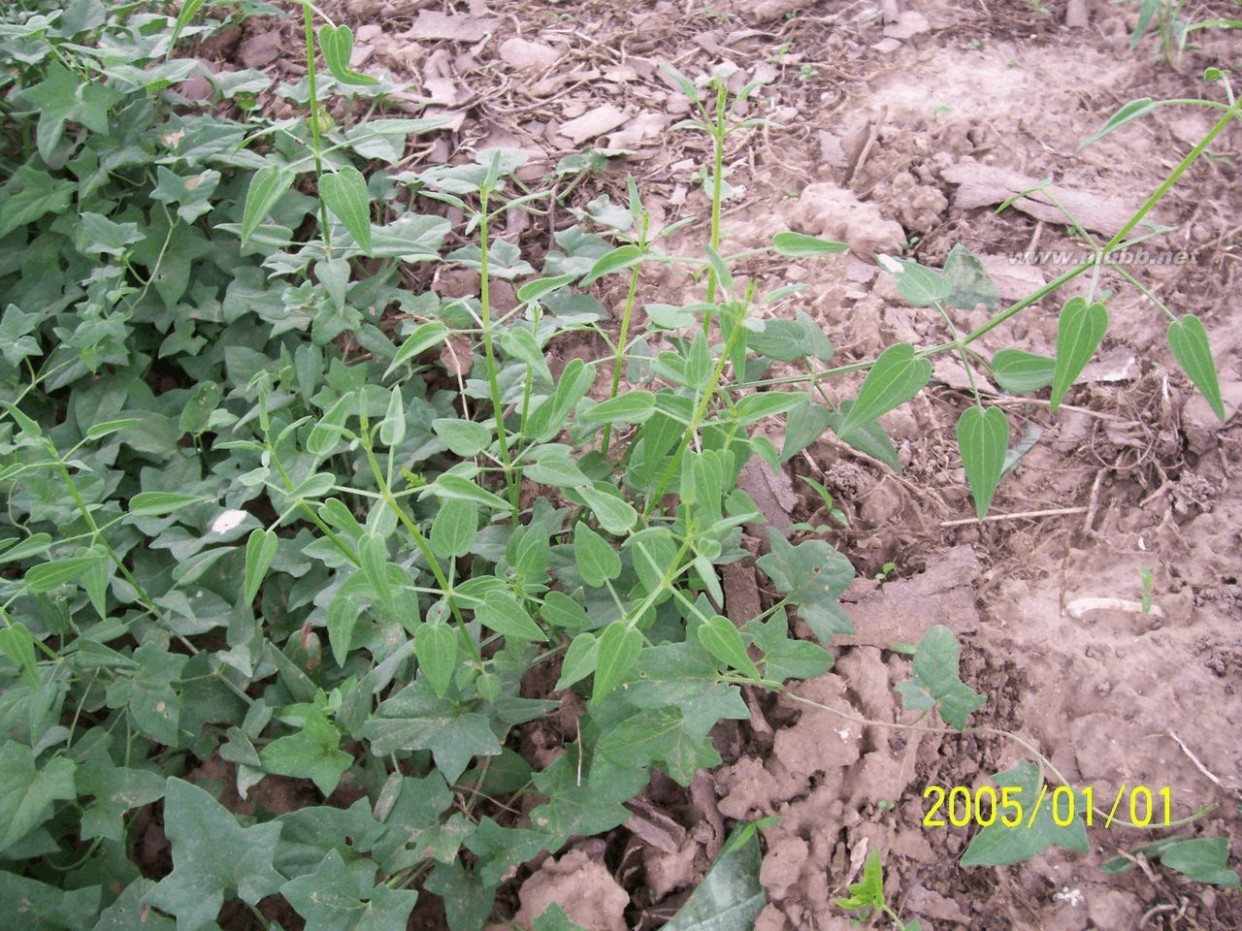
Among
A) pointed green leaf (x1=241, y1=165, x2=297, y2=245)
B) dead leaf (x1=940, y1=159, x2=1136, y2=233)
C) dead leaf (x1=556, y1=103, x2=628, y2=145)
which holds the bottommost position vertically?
dead leaf (x1=940, y1=159, x2=1136, y2=233)

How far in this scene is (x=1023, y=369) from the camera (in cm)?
156

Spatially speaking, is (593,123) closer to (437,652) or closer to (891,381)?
(891,381)

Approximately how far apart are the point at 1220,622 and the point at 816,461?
36.7 inches

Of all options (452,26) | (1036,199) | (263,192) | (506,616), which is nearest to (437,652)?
(506,616)

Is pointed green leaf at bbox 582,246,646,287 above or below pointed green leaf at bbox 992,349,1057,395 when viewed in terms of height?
above

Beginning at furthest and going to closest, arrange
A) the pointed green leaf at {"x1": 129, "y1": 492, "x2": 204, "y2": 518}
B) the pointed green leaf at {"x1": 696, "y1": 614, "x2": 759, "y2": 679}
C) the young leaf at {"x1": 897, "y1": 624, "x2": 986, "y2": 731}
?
the pointed green leaf at {"x1": 129, "y1": 492, "x2": 204, "y2": 518} < the young leaf at {"x1": 897, "y1": 624, "x2": 986, "y2": 731} < the pointed green leaf at {"x1": 696, "y1": 614, "x2": 759, "y2": 679}

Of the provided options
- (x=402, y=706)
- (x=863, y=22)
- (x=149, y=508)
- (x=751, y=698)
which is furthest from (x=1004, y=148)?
(x=149, y=508)

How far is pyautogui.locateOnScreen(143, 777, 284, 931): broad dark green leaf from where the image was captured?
5.37 feet

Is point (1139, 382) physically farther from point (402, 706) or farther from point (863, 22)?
point (402, 706)

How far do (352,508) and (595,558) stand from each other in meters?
0.94

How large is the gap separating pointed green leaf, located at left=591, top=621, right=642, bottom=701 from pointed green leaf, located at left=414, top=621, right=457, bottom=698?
284 millimetres

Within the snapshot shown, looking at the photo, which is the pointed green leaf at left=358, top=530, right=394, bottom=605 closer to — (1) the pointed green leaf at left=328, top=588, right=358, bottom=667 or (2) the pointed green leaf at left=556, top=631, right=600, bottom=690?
(1) the pointed green leaf at left=328, top=588, right=358, bottom=667

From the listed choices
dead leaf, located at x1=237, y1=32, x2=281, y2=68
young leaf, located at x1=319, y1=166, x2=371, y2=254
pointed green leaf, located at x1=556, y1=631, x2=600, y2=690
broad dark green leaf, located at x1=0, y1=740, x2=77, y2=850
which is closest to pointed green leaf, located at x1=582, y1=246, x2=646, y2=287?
young leaf, located at x1=319, y1=166, x2=371, y2=254

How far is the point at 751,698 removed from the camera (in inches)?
77.3
